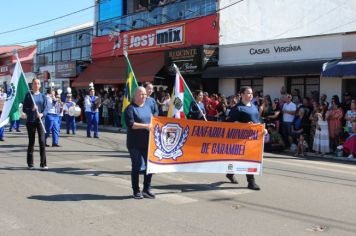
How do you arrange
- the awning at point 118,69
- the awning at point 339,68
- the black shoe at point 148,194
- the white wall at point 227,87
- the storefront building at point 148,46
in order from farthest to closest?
the awning at point 118,69
the storefront building at point 148,46
the white wall at point 227,87
the awning at point 339,68
the black shoe at point 148,194

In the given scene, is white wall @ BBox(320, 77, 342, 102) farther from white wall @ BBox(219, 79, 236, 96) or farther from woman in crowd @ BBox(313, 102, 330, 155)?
white wall @ BBox(219, 79, 236, 96)

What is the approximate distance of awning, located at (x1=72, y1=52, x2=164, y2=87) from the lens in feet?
86.3

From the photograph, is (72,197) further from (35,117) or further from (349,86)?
(349,86)

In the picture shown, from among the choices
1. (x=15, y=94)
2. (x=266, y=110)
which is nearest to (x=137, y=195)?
(x=15, y=94)

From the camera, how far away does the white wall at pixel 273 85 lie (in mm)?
20266

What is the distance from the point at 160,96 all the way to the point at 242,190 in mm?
14263

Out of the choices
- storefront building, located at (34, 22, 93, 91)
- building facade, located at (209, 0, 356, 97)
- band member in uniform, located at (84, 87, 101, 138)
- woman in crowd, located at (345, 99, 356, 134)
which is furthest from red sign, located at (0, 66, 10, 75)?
woman in crowd, located at (345, 99, 356, 134)

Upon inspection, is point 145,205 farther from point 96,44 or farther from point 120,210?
point 96,44

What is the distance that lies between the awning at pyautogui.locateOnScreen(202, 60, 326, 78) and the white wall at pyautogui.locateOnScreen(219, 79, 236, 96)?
0.70m

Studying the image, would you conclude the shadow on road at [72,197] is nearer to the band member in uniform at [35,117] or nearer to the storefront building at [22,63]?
the band member in uniform at [35,117]

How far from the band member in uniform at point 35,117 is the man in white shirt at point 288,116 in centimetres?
846

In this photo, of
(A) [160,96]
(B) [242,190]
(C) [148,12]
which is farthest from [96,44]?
(B) [242,190]

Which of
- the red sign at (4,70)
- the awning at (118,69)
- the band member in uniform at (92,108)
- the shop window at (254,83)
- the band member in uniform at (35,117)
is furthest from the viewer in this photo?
the red sign at (4,70)

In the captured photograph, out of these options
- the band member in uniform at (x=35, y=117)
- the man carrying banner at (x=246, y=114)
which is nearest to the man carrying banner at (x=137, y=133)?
the man carrying banner at (x=246, y=114)
